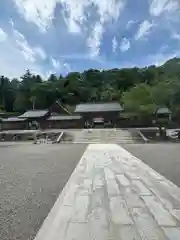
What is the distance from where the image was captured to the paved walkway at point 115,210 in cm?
269

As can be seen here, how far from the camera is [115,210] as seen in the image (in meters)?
3.43

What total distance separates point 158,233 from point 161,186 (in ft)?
7.41

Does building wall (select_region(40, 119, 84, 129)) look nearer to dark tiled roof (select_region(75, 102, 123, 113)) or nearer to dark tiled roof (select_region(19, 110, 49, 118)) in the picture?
dark tiled roof (select_region(75, 102, 123, 113))

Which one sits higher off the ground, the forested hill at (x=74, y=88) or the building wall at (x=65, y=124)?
the forested hill at (x=74, y=88)

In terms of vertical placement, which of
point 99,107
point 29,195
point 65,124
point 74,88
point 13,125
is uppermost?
point 74,88

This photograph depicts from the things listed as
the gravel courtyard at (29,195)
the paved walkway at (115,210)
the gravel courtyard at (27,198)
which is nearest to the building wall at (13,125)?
the gravel courtyard at (29,195)

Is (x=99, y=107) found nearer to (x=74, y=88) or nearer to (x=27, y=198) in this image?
(x=74, y=88)

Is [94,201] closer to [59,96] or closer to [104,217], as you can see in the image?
[104,217]

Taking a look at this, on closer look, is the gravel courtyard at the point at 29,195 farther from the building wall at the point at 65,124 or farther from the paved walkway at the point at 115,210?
the building wall at the point at 65,124

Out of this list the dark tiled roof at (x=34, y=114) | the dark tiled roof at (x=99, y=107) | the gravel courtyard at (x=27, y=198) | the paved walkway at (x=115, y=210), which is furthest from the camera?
the dark tiled roof at (x=34, y=114)

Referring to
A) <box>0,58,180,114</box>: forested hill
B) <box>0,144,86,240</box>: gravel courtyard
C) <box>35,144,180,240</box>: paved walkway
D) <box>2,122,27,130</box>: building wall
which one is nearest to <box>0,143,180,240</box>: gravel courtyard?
<box>0,144,86,240</box>: gravel courtyard

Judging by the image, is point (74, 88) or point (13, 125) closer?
point (13, 125)

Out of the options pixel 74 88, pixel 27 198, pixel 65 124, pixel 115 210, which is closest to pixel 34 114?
pixel 65 124

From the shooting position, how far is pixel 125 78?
179 ft
